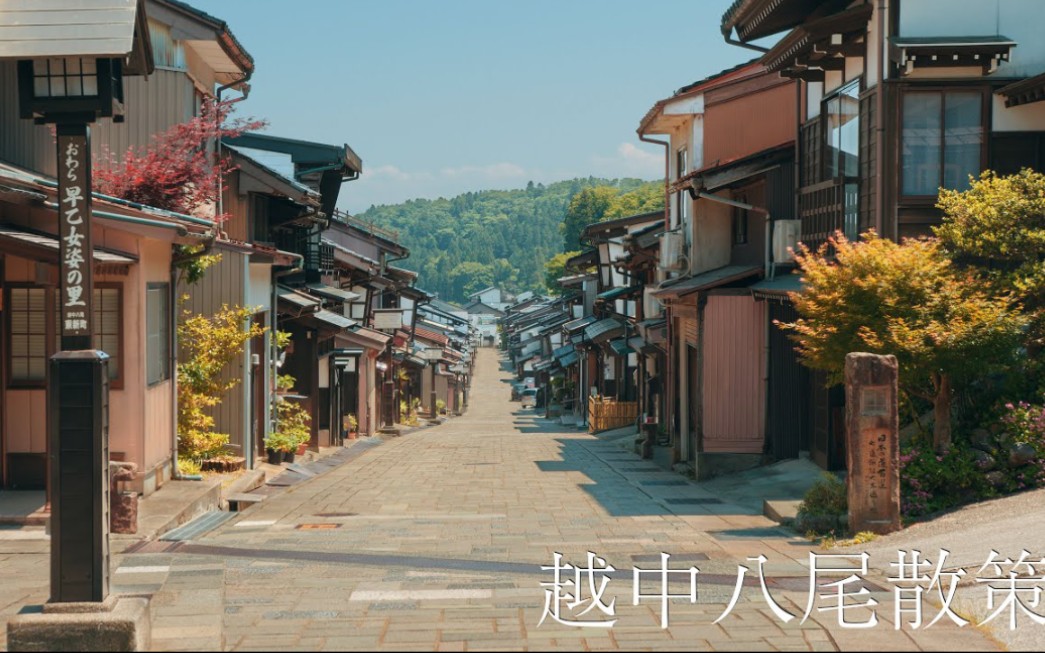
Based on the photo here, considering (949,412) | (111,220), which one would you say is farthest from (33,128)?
(949,412)

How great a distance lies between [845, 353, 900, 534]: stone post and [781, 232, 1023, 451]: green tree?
0.92 meters

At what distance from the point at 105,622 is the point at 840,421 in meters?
14.9

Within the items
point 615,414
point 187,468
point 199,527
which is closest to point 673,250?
point 187,468

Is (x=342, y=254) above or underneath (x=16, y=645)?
above

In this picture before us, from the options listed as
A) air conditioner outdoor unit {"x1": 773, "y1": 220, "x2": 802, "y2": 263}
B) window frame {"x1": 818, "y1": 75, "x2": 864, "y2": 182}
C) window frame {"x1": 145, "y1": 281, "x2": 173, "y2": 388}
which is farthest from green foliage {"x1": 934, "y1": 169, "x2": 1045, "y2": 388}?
window frame {"x1": 145, "y1": 281, "x2": 173, "y2": 388}

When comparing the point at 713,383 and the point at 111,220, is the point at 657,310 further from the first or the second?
the point at 111,220

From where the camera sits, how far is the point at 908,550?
1198 centimetres

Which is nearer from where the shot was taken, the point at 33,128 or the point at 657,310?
the point at 33,128

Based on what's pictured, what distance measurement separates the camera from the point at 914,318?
47.8 feet

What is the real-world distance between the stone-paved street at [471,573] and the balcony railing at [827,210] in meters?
4.98

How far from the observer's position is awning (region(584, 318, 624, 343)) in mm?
44812

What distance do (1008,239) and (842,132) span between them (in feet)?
16.6

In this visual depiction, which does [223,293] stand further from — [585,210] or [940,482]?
[585,210]

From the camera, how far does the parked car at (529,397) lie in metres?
95.2
